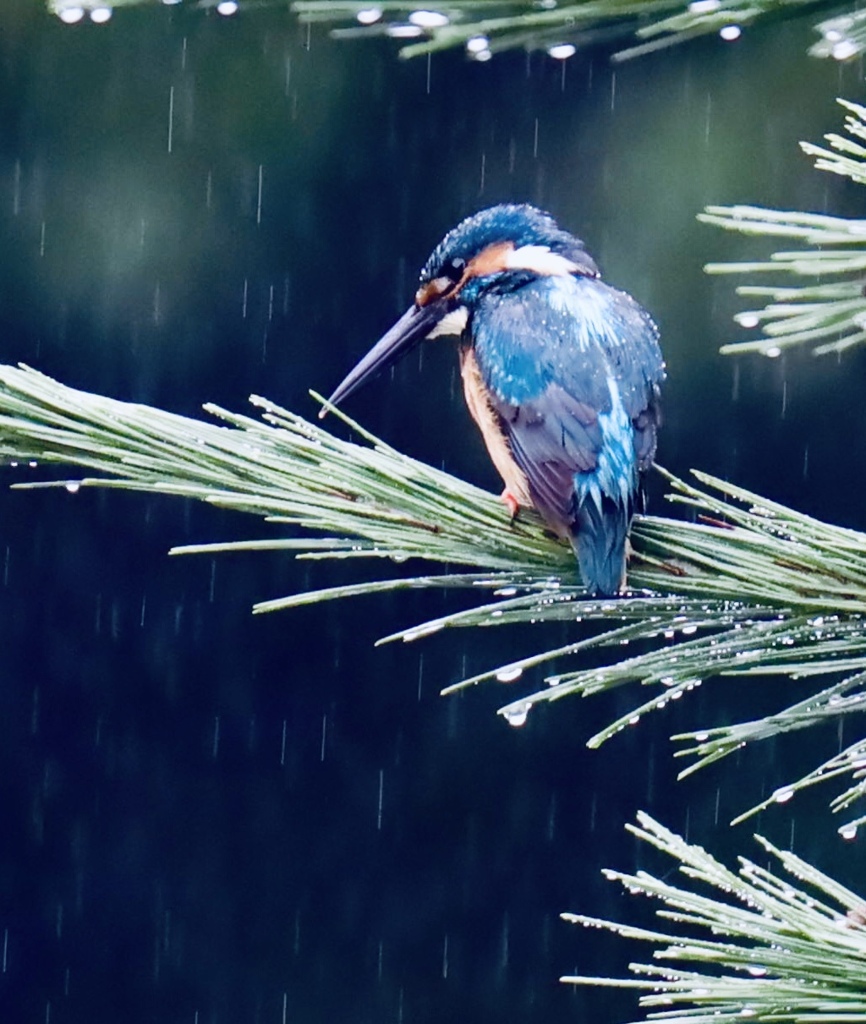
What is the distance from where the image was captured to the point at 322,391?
115 inches

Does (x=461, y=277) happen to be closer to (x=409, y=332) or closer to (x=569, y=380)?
(x=409, y=332)

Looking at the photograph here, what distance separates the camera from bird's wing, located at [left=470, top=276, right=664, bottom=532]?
110 centimetres

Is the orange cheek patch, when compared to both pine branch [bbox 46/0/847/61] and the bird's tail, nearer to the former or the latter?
the bird's tail

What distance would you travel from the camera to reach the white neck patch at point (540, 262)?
1.56 meters

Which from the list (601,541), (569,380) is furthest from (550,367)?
(601,541)

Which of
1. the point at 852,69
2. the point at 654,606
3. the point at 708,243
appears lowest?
the point at 654,606

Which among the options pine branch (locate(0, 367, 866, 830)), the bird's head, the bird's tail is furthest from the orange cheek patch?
pine branch (locate(0, 367, 866, 830))

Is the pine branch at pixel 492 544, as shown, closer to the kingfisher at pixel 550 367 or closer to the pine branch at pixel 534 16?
the kingfisher at pixel 550 367

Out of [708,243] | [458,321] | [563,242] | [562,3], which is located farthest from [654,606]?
[708,243]

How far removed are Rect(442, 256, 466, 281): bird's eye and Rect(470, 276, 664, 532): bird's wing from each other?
52mm

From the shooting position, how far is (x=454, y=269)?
61.6 inches

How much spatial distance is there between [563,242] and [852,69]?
1.12 metres

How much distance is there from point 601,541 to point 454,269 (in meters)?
0.80

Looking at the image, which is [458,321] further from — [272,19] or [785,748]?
[785,748]
